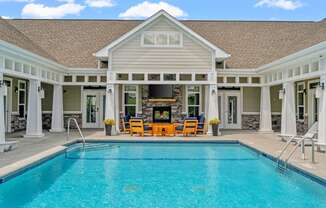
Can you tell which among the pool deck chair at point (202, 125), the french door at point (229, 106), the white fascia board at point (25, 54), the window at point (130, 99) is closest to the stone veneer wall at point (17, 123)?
the white fascia board at point (25, 54)

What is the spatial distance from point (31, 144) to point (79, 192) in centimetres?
632

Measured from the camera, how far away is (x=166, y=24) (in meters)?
17.7

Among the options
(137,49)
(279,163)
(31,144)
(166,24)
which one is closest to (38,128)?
(31,144)

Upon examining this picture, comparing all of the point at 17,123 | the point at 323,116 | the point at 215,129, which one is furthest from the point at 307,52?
the point at 17,123

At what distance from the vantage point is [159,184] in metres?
8.12

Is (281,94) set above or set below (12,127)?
above

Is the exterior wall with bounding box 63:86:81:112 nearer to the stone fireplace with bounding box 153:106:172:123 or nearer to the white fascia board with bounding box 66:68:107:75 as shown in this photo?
the white fascia board with bounding box 66:68:107:75

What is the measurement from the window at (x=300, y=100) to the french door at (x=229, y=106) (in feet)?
10.4

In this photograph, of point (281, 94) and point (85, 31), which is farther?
point (85, 31)

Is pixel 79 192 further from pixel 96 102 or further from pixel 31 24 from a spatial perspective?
pixel 31 24

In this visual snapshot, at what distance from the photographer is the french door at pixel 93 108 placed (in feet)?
68.3

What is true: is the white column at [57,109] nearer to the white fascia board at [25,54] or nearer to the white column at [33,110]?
the white fascia board at [25,54]

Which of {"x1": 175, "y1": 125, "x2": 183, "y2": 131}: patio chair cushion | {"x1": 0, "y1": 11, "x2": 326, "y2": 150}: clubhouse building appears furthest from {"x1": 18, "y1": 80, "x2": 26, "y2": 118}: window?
{"x1": 175, "y1": 125, "x2": 183, "y2": 131}: patio chair cushion

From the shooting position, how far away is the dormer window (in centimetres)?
1772
